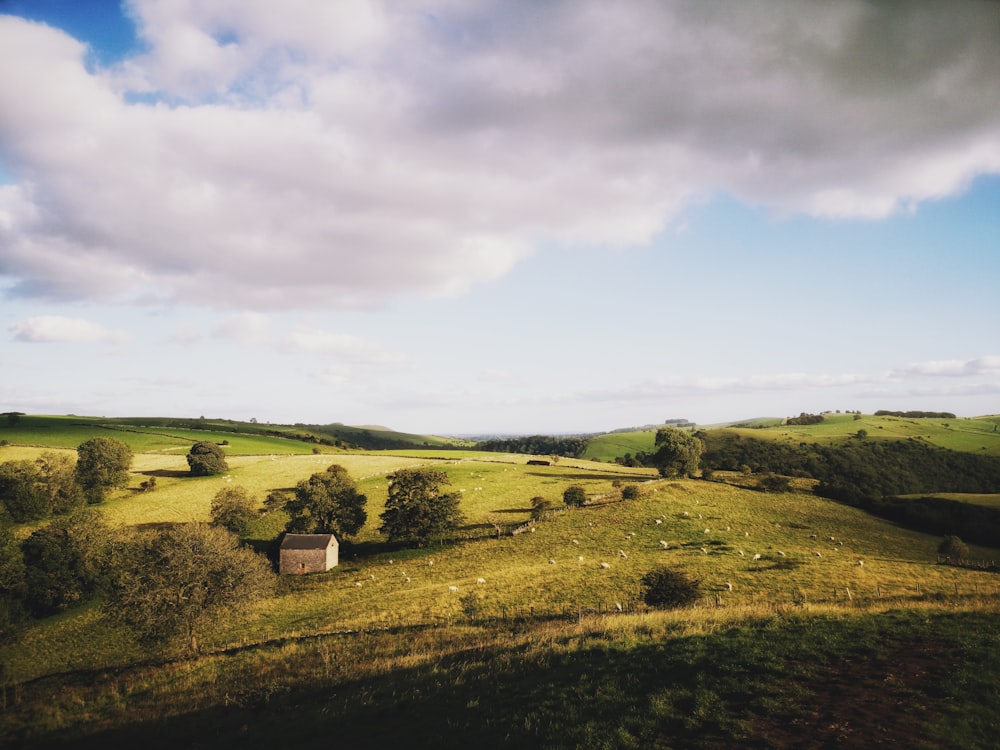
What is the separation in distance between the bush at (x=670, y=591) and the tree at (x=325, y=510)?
45197mm

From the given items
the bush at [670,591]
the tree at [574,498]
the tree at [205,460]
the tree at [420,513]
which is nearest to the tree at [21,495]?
the tree at [205,460]

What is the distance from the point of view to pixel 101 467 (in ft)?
262

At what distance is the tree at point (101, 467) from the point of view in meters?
78.9

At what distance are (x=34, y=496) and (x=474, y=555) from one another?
68880mm

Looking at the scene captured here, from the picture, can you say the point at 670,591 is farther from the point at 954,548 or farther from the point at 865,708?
the point at 954,548

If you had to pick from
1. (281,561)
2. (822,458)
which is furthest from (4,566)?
(822,458)

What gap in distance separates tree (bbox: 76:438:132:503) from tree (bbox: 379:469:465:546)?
56.0 metres

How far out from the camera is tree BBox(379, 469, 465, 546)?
60.2 meters

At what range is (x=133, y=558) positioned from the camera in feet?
111

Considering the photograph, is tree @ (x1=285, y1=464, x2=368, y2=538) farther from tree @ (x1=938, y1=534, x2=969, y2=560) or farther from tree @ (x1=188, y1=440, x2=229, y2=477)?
tree @ (x1=938, y1=534, x2=969, y2=560)

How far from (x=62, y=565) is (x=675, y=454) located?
322 ft

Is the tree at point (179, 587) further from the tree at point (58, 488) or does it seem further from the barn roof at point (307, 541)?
the tree at point (58, 488)

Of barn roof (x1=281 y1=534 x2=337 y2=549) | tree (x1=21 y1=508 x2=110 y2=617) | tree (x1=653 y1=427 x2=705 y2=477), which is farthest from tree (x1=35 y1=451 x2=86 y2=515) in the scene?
tree (x1=653 y1=427 x2=705 y2=477)

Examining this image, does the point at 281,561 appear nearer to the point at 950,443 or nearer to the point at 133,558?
the point at 133,558
